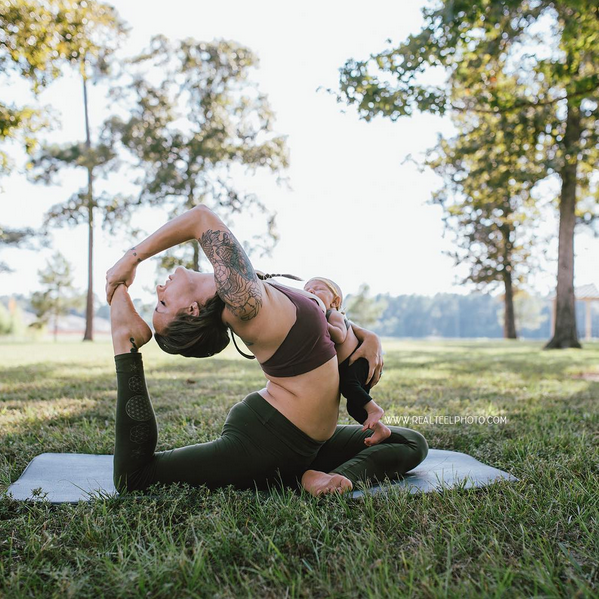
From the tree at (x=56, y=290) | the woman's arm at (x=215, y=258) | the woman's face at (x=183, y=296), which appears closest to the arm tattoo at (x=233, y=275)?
the woman's arm at (x=215, y=258)

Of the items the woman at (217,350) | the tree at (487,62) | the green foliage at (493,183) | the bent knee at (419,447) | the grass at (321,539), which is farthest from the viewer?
the green foliage at (493,183)

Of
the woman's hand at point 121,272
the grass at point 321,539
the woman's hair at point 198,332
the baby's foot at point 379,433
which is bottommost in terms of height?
the grass at point 321,539

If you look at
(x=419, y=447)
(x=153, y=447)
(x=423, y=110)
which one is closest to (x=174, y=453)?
(x=153, y=447)

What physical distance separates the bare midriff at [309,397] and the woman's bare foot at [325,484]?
0.19 meters

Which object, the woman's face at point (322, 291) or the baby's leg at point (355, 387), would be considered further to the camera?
the woman's face at point (322, 291)

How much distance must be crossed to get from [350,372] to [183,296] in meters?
0.91

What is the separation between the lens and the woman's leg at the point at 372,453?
8.45ft

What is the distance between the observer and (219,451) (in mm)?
2352

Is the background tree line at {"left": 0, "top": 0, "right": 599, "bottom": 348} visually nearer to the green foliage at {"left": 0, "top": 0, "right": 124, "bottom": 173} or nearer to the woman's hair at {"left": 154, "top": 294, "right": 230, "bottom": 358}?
the green foliage at {"left": 0, "top": 0, "right": 124, "bottom": 173}

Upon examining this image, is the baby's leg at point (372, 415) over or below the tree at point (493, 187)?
below

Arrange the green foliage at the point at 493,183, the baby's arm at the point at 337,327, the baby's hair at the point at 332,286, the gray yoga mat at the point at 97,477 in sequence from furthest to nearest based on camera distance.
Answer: the green foliage at the point at 493,183, the baby's hair at the point at 332,286, the baby's arm at the point at 337,327, the gray yoga mat at the point at 97,477

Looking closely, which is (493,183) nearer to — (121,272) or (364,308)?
(121,272)

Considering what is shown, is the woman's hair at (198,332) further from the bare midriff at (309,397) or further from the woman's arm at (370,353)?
the woman's arm at (370,353)

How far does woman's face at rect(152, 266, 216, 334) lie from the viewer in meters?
2.24
